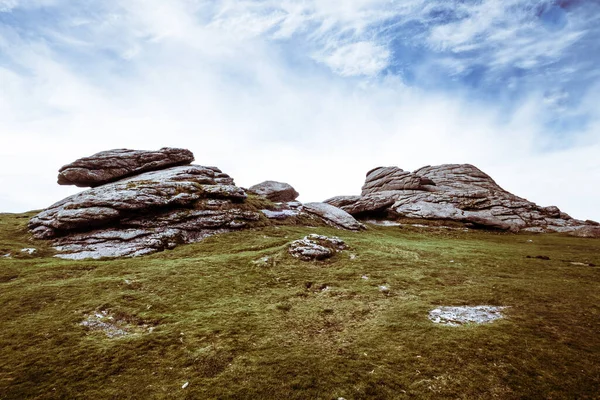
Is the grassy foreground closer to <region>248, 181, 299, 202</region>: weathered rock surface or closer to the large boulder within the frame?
the large boulder

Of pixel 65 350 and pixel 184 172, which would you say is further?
pixel 184 172

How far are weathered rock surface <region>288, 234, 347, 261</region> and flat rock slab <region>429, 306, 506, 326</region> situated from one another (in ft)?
33.6

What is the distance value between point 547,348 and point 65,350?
16.7 m

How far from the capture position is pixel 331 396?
8.09 m

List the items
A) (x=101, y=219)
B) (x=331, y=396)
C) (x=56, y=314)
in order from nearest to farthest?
(x=331, y=396), (x=56, y=314), (x=101, y=219)


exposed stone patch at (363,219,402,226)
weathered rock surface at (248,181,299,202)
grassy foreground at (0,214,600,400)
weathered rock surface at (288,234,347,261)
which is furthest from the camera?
weathered rock surface at (248,181,299,202)

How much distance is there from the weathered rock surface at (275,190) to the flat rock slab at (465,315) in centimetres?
5852

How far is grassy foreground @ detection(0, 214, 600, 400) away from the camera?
28.3ft

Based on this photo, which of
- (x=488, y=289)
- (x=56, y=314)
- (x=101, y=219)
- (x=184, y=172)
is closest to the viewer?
(x=56, y=314)

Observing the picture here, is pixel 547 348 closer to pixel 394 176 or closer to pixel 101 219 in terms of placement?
pixel 101 219

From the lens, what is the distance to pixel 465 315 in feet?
43.6

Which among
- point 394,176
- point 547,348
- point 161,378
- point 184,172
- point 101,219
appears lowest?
point 161,378

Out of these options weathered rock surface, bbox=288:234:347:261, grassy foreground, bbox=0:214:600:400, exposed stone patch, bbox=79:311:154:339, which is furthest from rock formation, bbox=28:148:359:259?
exposed stone patch, bbox=79:311:154:339

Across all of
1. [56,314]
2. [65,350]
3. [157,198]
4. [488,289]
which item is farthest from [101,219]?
[488,289]
